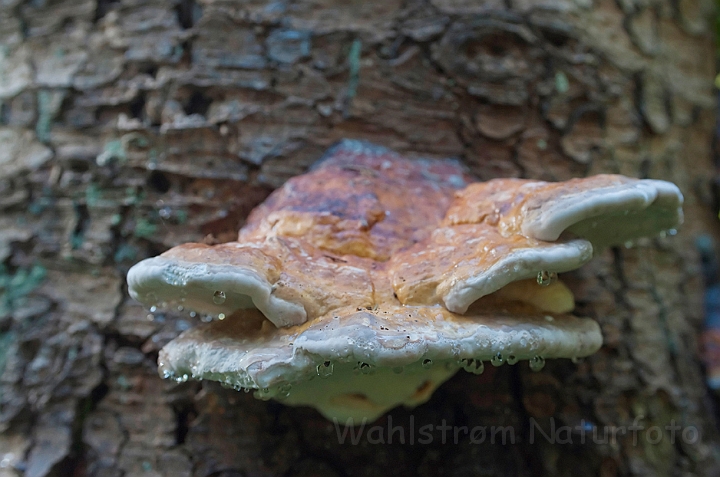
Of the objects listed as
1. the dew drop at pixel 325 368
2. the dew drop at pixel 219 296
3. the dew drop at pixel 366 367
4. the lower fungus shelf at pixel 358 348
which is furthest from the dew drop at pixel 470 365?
the dew drop at pixel 219 296

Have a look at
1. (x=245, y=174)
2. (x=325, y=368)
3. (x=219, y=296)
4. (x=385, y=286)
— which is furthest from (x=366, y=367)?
(x=245, y=174)

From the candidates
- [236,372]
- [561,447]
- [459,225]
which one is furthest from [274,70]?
Answer: [561,447]

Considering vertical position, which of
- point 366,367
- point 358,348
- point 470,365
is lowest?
point 470,365

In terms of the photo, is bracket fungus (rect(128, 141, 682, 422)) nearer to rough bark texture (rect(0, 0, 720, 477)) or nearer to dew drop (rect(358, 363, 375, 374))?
dew drop (rect(358, 363, 375, 374))

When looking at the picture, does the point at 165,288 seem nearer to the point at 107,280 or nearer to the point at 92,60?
the point at 107,280

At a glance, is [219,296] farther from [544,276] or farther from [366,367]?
[544,276]

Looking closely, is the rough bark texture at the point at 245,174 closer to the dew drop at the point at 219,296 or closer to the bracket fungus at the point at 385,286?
the bracket fungus at the point at 385,286

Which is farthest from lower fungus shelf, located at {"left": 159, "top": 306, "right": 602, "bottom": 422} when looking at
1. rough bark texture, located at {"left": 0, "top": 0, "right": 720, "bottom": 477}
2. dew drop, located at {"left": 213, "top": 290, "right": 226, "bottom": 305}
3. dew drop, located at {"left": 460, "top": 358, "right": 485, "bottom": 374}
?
rough bark texture, located at {"left": 0, "top": 0, "right": 720, "bottom": 477}
